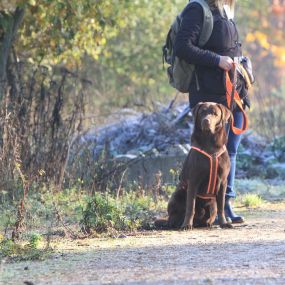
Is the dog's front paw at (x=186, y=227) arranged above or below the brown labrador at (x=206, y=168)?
below

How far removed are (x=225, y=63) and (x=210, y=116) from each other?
0.53 meters

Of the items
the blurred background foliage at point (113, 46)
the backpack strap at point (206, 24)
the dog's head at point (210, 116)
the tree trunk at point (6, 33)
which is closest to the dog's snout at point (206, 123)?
the dog's head at point (210, 116)

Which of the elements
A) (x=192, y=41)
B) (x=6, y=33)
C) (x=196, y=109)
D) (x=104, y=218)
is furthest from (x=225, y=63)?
(x=6, y=33)

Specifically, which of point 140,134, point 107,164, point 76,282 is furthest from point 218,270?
point 140,134

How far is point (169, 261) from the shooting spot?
624 centimetres

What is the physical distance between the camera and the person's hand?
793 cm

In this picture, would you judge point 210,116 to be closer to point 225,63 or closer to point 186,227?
point 225,63

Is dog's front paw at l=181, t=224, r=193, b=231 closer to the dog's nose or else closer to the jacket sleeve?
the dog's nose

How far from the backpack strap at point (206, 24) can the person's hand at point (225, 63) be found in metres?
0.25

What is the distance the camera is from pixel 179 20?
26.8 feet

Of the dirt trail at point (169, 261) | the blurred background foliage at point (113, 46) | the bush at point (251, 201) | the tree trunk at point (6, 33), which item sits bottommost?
the dirt trail at point (169, 261)

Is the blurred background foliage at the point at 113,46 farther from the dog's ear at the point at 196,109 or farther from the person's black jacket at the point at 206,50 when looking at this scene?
the dog's ear at the point at 196,109

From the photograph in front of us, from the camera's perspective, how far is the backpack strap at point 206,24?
796 cm

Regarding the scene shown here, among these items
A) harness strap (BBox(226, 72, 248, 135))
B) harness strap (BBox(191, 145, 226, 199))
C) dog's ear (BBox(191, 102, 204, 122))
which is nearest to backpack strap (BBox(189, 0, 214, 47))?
harness strap (BBox(226, 72, 248, 135))
